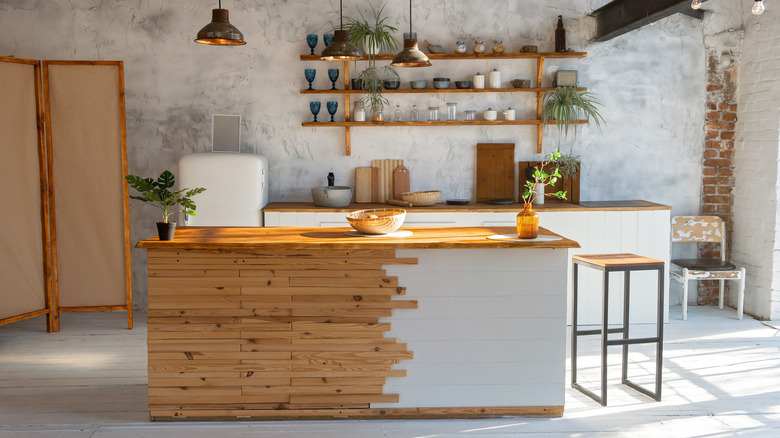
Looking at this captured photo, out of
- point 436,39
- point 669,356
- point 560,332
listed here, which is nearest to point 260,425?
point 560,332

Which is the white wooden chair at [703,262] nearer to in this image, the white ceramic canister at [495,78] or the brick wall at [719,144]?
the brick wall at [719,144]

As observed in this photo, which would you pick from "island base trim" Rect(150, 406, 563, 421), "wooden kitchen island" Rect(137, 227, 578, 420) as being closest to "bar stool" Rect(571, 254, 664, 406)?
"wooden kitchen island" Rect(137, 227, 578, 420)

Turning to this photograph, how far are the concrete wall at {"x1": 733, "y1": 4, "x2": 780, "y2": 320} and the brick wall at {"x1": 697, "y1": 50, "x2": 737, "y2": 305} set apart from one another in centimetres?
7

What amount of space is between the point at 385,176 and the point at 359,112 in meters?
0.64

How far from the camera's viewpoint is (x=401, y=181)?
6.68 metres

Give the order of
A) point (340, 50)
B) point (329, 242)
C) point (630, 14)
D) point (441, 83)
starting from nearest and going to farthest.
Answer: point (329, 242)
point (340, 50)
point (630, 14)
point (441, 83)

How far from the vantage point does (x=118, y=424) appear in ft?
13.1

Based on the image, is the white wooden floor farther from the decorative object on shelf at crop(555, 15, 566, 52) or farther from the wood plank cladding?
the decorative object on shelf at crop(555, 15, 566, 52)

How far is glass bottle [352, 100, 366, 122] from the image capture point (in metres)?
6.56

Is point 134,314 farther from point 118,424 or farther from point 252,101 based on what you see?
point 118,424

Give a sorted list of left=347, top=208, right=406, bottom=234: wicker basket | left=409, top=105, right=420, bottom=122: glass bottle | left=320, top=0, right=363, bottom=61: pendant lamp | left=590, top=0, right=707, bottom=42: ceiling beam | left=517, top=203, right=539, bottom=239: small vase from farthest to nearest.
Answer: left=409, top=105, right=420, bottom=122: glass bottle
left=590, top=0, right=707, bottom=42: ceiling beam
left=320, top=0, right=363, bottom=61: pendant lamp
left=347, top=208, right=406, bottom=234: wicker basket
left=517, top=203, right=539, bottom=239: small vase

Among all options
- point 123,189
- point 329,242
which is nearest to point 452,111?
point 123,189

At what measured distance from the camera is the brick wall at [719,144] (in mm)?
6719

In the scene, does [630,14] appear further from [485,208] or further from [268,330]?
[268,330]
